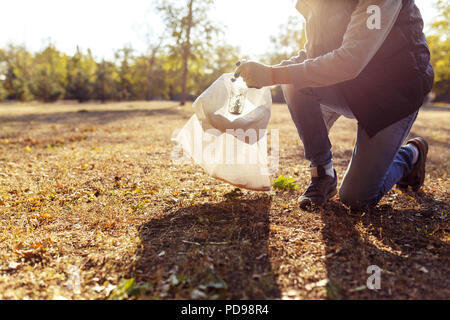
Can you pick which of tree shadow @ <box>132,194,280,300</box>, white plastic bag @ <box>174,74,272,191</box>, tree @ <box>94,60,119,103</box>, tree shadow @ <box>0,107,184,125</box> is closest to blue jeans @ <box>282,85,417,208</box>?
white plastic bag @ <box>174,74,272,191</box>

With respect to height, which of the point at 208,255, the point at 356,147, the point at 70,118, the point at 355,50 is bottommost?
the point at 208,255

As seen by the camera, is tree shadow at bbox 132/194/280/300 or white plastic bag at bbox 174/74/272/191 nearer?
tree shadow at bbox 132/194/280/300

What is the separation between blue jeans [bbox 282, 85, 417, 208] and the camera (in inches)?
83.7

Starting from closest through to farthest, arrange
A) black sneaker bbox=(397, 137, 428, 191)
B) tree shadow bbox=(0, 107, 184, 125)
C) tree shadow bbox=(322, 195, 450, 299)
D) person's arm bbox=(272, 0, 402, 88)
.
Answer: tree shadow bbox=(322, 195, 450, 299) → person's arm bbox=(272, 0, 402, 88) → black sneaker bbox=(397, 137, 428, 191) → tree shadow bbox=(0, 107, 184, 125)

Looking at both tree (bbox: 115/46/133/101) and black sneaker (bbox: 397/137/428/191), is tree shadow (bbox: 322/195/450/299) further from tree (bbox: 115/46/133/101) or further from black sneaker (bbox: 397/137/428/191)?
tree (bbox: 115/46/133/101)

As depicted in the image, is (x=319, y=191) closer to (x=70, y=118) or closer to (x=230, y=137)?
(x=230, y=137)

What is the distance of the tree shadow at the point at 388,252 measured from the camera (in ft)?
4.70

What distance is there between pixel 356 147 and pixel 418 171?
88 cm

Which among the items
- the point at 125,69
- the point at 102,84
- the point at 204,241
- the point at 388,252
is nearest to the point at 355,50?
the point at 388,252

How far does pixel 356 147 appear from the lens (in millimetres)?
2246

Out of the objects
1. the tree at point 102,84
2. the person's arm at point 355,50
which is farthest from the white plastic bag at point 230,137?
the tree at point 102,84

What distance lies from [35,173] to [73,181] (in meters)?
0.70

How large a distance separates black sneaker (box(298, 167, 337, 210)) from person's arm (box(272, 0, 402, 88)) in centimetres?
79
